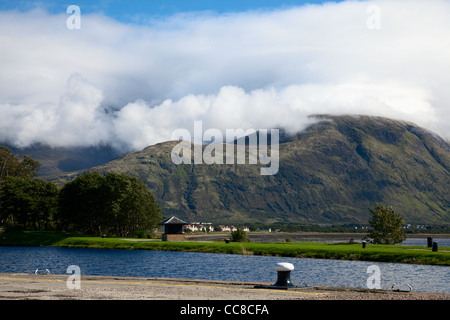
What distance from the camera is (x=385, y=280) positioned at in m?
57.2

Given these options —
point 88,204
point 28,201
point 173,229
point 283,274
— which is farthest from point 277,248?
point 28,201

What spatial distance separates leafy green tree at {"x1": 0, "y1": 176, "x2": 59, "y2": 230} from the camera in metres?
164

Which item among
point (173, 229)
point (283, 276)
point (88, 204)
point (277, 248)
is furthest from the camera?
point (88, 204)

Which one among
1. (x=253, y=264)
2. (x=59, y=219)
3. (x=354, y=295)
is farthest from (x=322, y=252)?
(x=59, y=219)

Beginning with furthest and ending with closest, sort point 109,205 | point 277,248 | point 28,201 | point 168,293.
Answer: point 28,201
point 109,205
point 277,248
point 168,293

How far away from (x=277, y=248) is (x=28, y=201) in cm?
9504

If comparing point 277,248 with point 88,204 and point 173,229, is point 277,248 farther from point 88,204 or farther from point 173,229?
point 88,204

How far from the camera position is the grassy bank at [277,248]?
3093 inches

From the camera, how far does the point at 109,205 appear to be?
149m

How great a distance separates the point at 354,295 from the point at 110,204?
126556 millimetres
